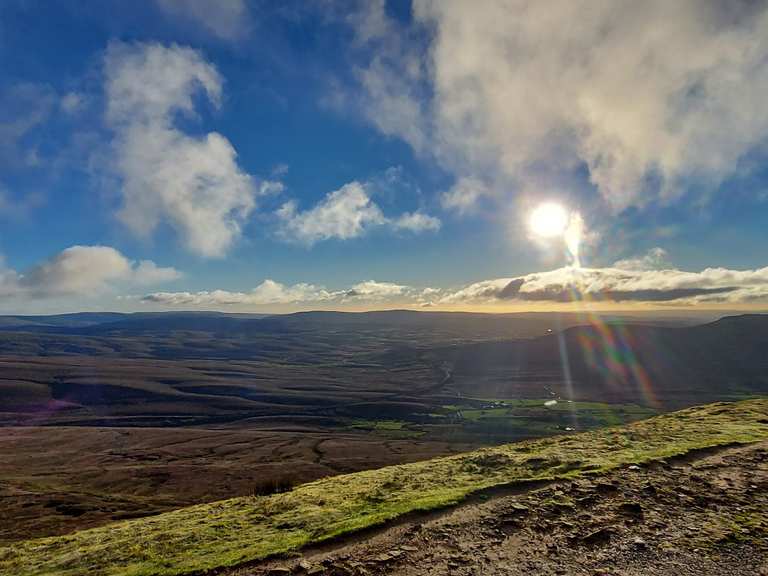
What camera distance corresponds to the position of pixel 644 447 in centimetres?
2338

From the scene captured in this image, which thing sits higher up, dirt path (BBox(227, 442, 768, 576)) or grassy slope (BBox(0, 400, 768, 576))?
dirt path (BBox(227, 442, 768, 576))

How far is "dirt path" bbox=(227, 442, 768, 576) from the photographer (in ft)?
40.5

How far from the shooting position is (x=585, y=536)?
45.5ft

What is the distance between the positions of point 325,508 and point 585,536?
10.4m

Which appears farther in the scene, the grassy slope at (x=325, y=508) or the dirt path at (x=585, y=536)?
the grassy slope at (x=325, y=508)

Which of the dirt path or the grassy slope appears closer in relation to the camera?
the dirt path

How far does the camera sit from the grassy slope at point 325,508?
51.6 ft

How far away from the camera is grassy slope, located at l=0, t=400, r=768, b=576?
15742 millimetres

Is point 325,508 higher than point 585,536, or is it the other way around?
point 585,536

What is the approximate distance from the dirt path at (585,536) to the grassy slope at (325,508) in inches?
58.2

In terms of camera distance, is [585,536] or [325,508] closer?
[585,536]

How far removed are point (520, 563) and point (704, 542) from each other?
566cm

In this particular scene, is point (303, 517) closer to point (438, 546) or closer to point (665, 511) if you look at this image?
point (438, 546)

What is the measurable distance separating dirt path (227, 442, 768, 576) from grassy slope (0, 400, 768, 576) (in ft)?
4.85
